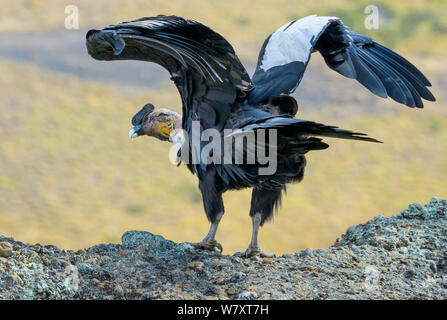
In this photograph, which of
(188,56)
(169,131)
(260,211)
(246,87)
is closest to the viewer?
(188,56)

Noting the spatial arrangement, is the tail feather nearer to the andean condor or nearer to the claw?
the andean condor

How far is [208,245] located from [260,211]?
57 centimetres

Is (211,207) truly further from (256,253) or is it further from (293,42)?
(293,42)

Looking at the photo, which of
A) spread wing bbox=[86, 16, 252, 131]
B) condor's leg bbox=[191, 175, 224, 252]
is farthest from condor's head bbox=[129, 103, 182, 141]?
condor's leg bbox=[191, 175, 224, 252]

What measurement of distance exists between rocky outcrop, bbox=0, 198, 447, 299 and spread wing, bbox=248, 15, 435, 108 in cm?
133

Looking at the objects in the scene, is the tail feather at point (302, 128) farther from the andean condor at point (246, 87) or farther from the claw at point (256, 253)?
the claw at point (256, 253)

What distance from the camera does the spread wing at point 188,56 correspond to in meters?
5.68

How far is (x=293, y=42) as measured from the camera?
6684 millimetres

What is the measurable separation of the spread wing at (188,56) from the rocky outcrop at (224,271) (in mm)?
1202

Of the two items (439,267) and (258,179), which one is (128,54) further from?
(439,267)

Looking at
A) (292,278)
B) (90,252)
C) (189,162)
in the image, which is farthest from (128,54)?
(292,278)

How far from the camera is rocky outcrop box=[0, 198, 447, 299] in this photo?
5.43 meters

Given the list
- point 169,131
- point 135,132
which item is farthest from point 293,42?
point 135,132

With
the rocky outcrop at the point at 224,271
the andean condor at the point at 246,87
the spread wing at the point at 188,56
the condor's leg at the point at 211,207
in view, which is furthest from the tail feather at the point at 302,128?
the rocky outcrop at the point at 224,271
